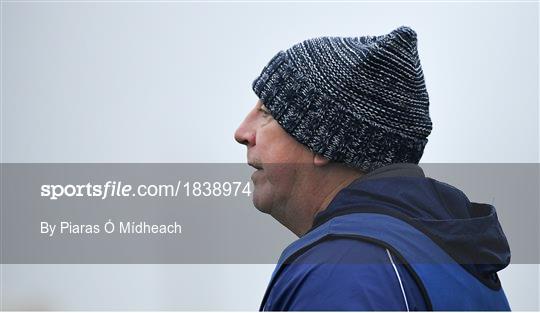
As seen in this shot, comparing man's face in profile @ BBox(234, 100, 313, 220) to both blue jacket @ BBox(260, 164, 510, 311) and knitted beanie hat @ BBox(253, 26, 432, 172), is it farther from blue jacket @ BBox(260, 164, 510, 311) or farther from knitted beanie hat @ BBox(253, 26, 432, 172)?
blue jacket @ BBox(260, 164, 510, 311)

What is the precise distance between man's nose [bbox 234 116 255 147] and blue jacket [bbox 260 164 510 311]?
0.25 m

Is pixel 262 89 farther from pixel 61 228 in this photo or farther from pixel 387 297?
→ pixel 61 228

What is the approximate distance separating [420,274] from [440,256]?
100 millimetres

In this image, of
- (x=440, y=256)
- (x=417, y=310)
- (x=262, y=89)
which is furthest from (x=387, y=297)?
(x=262, y=89)

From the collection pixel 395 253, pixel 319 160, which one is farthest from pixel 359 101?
pixel 395 253

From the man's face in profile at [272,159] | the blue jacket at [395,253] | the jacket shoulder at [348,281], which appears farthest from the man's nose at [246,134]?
the jacket shoulder at [348,281]

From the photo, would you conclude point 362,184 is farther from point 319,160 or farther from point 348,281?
point 348,281

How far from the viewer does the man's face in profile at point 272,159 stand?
1900mm

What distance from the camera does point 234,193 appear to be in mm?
3504

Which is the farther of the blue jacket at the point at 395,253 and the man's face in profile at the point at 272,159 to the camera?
the man's face in profile at the point at 272,159

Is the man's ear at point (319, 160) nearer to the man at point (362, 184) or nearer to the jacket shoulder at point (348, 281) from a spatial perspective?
the man at point (362, 184)

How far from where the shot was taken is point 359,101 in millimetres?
1851

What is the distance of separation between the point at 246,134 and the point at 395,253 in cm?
51

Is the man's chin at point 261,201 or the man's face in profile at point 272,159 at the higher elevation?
the man's face in profile at point 272,159
